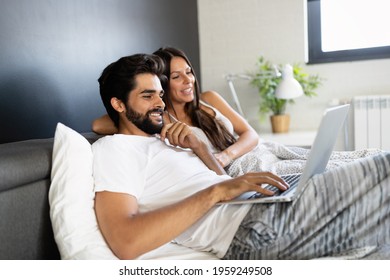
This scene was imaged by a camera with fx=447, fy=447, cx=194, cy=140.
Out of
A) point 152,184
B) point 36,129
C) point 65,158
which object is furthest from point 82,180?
point 36,129

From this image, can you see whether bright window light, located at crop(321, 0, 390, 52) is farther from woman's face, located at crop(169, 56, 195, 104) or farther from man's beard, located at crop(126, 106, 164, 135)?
man's beard, located at crop(126, 106, 164, 135)

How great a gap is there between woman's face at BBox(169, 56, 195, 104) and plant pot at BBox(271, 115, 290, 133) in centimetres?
104

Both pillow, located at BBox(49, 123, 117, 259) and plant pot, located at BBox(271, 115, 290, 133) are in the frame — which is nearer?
pillow, located at BBox(49, 123, 117, 259)

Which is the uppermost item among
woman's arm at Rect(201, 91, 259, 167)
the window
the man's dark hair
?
the window

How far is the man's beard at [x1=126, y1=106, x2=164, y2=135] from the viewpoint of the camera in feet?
4.45

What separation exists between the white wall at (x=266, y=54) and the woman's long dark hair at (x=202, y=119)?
1135 mm

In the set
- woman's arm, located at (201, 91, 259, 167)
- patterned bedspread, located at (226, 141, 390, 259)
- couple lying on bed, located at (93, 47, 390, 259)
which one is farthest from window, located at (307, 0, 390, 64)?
couple lying on bed, located at (93, 47, 390, 259)

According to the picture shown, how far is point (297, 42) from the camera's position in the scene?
289cm

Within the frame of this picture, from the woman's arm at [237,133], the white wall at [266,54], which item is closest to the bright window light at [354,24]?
the white wall at [266,54]

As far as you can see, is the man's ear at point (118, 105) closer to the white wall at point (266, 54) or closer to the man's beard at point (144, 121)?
the man's beard at point (144, 121)

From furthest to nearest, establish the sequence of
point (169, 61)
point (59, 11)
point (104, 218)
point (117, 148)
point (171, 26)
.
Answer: point (171, 26) → point (169, 61) → point (59, 11) → point (117, 148) → point (104, 218)

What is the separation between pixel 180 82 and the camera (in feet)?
6.18

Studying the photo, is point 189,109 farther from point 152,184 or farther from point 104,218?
point 104,218
